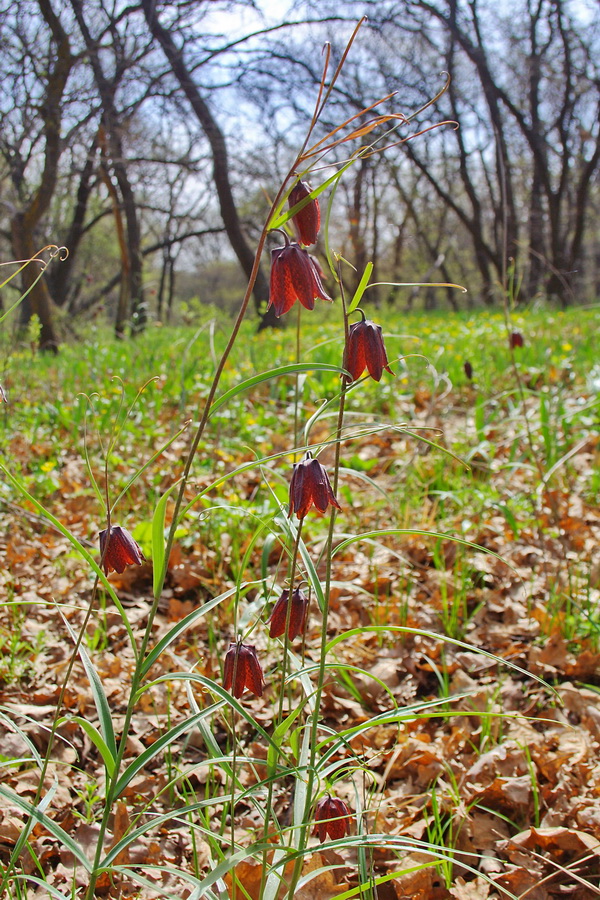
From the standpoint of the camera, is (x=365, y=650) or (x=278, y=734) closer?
(x=278, y=734)

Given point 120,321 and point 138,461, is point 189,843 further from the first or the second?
point 120,321

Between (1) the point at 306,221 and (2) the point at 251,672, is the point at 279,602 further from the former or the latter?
(1) the point at 306,221

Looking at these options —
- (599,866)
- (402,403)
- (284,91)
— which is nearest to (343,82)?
(284,91)

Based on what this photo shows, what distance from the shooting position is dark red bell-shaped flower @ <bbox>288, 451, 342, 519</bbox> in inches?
32.2

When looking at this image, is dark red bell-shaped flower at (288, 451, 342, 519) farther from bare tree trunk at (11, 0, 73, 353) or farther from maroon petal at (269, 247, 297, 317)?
bare tree trunk at (11, 0, 73, 353)

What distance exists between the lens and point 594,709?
1.53 metres

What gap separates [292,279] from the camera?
0.83 meters

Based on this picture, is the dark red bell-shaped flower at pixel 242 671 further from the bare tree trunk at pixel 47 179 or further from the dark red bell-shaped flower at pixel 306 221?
the bare tree trunk at pixel 47 179

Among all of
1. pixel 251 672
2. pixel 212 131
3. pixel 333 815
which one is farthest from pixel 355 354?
pixel 212 131

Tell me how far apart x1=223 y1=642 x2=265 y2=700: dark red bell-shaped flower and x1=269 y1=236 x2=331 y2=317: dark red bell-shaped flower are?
1.53 feet

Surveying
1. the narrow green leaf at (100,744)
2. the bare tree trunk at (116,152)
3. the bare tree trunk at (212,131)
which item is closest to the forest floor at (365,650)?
the narrow green leaf at (100,744)

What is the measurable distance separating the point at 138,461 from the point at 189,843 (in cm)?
186

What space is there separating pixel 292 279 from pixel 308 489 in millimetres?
260

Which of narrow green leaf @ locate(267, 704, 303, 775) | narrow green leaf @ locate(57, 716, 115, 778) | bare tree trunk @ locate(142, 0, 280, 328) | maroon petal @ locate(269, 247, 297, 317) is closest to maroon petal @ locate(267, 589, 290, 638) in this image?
narrow green leaf @ locate(267, 704, 303, 775)
